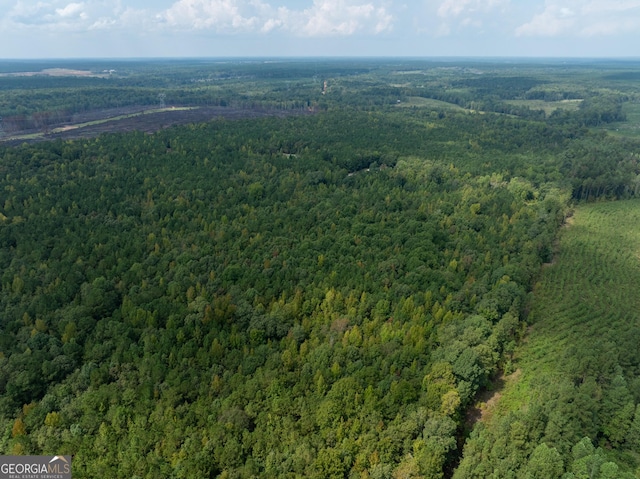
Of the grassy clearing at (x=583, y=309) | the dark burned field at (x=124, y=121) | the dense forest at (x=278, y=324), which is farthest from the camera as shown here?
the dark burned field at (x=124, y=121)

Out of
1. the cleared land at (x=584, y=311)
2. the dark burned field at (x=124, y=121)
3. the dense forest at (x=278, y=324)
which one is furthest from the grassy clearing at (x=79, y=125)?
the cleared land at (x=584, y=311)

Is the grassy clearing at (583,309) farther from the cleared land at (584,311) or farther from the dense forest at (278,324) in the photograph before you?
the dense forest at (278,324)

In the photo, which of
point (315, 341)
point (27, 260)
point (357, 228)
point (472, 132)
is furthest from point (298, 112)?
point (315, 341)

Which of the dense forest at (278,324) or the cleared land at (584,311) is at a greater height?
the dense forest at (278,324)

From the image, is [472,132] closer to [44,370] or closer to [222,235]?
[222,235]

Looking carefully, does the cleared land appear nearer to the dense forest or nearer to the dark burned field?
the dense forest

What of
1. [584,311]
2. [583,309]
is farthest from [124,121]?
[584,311]
